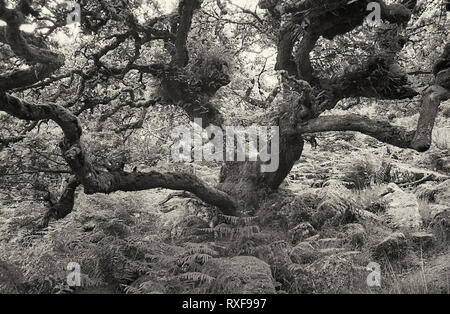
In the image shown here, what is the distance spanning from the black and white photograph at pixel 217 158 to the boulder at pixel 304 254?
3cm

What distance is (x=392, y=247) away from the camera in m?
5.81

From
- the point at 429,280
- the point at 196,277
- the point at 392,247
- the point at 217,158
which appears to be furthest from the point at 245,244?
the point at 217,158

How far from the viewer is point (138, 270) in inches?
201

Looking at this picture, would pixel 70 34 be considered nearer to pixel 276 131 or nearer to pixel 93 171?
pixel 93 171

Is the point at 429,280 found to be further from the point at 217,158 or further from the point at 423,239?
the point at 217,158

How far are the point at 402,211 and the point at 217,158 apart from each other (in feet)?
11.4

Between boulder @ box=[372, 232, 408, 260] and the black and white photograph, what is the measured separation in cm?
3

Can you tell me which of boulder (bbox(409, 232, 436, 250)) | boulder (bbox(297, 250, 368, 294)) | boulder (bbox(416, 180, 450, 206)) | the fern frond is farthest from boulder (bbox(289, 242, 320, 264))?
boulder (bbox(416, 180, 450, 206))

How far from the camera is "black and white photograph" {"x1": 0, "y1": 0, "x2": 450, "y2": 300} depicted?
4.83 m

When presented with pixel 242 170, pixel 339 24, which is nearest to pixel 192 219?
pixel 242 170

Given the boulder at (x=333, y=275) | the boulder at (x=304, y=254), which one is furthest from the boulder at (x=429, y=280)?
the boulder at (x=304, y=254)

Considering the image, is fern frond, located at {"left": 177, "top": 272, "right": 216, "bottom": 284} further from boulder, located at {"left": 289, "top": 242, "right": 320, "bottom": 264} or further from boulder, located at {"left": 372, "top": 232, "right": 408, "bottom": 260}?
boulder, located at {"left": 372, "top": 232, "right": 408, "bottom": 260}

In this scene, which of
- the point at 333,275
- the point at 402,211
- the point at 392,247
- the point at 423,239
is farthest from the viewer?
the point at 402,211

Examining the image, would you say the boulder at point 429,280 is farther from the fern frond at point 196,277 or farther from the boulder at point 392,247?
the fern frond at point 196,277
